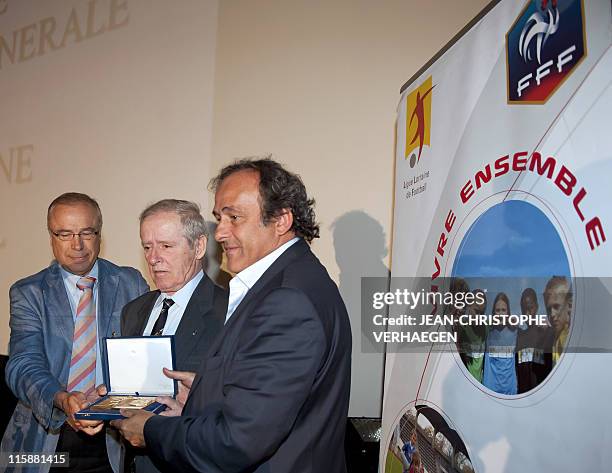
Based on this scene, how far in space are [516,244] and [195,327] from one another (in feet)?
3.70

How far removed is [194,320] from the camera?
2.12 m

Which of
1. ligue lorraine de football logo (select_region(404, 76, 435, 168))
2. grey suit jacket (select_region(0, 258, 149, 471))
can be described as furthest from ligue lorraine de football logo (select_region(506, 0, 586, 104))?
grey suit jacket (select_region(0, 258, 149, 471))

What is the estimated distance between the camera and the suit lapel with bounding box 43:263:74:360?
8.23 feet

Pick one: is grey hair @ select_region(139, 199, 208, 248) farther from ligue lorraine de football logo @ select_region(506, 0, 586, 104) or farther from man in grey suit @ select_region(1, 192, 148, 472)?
ligue lorraine de football logo @ select_region(506, 0, 586, 104)

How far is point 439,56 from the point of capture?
2281 millimetres

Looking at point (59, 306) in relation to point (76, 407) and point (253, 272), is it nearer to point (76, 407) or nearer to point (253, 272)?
point (76, 407)

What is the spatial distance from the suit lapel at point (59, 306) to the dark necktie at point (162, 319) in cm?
54

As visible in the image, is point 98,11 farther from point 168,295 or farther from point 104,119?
point 168,295

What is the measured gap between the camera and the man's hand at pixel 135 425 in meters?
1.60

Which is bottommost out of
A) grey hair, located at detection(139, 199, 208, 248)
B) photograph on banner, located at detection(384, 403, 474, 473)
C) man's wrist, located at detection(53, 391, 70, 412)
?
photograph on banner, located at detection(384, 403, 474, 473)

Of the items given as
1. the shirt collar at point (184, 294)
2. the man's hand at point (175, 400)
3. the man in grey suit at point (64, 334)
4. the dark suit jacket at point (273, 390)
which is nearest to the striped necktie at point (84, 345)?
the man in grey suit at point (64, 334)

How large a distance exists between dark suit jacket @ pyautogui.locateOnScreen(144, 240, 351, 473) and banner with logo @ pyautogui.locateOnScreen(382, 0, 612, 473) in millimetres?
454

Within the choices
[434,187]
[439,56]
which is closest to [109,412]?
[434,187]

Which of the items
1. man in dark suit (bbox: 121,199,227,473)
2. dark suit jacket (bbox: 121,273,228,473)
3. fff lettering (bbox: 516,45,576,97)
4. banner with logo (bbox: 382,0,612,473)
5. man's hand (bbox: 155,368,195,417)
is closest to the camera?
banner with logo (bbox: 382,0,612,473)
